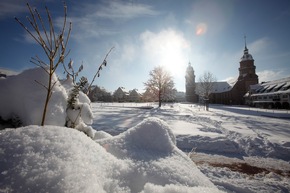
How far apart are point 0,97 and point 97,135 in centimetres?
159

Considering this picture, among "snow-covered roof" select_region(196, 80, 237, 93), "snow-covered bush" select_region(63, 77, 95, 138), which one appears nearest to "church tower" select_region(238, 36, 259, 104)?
"snow-covered roof" select_region(196, 80, 237, 93)

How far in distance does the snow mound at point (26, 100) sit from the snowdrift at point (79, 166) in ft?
5.45

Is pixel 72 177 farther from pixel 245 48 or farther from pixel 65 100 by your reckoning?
pixel 245 48

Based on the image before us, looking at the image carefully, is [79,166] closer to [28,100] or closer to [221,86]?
→ [28,100]

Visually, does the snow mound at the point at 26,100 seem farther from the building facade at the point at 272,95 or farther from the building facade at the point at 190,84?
the building facade at the point at 190,84

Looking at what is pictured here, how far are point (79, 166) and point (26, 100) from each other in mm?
2247

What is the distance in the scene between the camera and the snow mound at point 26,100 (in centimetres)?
253

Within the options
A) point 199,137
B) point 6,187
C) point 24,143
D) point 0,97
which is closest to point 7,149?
point 24,143

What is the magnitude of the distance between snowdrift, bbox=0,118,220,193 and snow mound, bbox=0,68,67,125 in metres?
1.66

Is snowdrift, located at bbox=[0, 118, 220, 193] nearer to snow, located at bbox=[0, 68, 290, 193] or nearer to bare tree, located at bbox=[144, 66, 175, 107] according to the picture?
snow, located at bbox=[0, 68, 290, 193]

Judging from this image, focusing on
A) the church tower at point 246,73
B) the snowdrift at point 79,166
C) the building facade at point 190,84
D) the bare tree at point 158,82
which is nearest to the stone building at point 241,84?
the church tower at point 246,73

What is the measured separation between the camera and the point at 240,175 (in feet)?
13.3

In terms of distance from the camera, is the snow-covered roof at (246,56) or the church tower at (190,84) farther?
the church tower at (190,84)

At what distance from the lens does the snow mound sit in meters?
2.53
